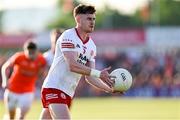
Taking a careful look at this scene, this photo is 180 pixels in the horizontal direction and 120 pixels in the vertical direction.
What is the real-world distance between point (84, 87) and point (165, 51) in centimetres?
502

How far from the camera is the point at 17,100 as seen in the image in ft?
63.9

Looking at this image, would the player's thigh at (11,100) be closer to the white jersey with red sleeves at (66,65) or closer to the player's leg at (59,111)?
the white jersey with red sleeves at (66,65)

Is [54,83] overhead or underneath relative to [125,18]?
overhead

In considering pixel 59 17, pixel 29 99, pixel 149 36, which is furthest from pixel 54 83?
pixel 59 17

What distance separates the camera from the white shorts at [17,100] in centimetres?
1936

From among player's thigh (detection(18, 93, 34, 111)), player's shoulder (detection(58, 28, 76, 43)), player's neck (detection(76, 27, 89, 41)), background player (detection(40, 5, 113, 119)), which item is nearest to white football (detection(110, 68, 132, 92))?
background player (detection(40, 5, 113, 119))

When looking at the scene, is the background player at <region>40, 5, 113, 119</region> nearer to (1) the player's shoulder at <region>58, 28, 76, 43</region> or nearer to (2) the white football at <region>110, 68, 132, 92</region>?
(1) the player's shoulder at <region>58, 28, 76, 43</region>

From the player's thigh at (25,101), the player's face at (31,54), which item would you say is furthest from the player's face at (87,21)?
the player's thigh at (25,101)

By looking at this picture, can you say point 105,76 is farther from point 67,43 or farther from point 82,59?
point 67,43

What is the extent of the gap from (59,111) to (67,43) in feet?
3.63

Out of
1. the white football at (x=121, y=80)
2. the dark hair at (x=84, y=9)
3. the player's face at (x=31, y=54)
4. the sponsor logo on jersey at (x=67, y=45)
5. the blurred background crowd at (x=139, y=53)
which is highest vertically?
the dark hair at (x=84, y=9)

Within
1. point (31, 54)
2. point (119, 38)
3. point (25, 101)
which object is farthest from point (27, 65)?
point (119, 38)

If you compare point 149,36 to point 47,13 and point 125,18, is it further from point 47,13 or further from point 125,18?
point 47,13

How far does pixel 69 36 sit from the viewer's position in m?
12.5
